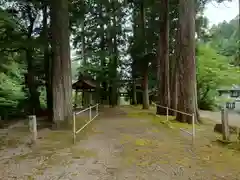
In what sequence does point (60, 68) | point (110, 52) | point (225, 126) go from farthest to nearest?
point (110, 52) < point (60, 68) < point (225, 126)

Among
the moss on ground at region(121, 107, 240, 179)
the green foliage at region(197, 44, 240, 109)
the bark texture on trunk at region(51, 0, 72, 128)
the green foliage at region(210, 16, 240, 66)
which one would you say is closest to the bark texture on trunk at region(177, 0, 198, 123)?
the moss on ground at region(121, 107, 240, 179)

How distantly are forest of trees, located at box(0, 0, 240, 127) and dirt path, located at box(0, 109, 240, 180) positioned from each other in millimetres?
3460

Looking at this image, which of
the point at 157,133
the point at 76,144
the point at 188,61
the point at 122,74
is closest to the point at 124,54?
the point at 122,74

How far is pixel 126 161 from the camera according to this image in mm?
5395

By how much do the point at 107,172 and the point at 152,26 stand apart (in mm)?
15735

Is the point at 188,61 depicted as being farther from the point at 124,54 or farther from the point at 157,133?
the point at 124,54

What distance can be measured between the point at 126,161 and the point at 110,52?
1709 cm

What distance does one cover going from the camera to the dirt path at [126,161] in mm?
4617

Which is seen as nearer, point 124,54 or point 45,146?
point 45,146

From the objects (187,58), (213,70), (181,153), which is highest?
(213,70)

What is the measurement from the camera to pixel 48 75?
1611 cm

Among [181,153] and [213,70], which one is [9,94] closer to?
[181,153]

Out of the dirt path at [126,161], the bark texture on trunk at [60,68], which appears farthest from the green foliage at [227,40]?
the dirt path at [126,161]

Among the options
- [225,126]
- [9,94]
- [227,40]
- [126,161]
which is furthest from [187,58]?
[227,40]
